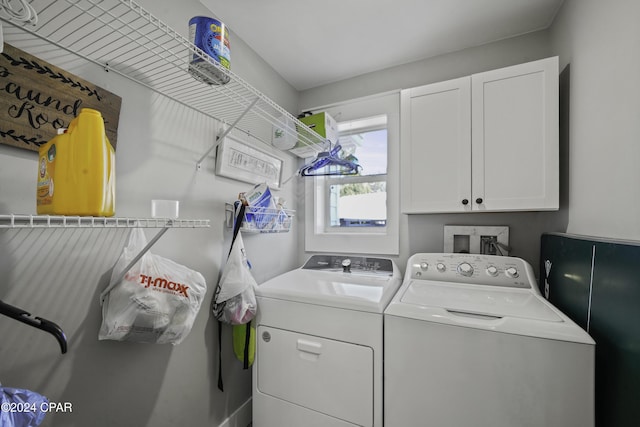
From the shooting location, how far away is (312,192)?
7.62 ft

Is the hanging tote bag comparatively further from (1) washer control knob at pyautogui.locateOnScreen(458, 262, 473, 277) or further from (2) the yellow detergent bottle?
(1) washer control knob at pyautogui.locateOnScreen(458, 262, 473, 277)

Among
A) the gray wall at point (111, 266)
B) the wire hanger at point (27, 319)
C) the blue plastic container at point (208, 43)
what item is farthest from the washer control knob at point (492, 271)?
the wire hanger at point (27, 319)

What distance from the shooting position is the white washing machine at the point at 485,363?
0.93m

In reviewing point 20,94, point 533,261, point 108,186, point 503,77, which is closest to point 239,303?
point 108,186

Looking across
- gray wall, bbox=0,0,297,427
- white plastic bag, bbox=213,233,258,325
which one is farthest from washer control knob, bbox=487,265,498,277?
gray wall, bbox=0,0,297,427

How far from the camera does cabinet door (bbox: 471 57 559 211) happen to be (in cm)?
141

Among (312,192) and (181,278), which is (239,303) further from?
(312,192)

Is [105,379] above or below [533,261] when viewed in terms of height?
below

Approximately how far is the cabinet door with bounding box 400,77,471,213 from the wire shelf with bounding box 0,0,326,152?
0.98 meters

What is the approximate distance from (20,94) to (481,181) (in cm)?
200

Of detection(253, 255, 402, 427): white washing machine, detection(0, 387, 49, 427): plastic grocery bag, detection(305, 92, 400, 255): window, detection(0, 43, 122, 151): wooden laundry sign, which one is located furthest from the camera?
detection(305, 92, 400, 255): window

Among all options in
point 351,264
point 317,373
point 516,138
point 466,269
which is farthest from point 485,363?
point 516,138

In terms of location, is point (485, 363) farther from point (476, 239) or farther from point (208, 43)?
point (208, 43)

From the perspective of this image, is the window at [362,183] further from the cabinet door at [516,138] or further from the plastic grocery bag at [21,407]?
the plastic grocery bag at [21,407]
